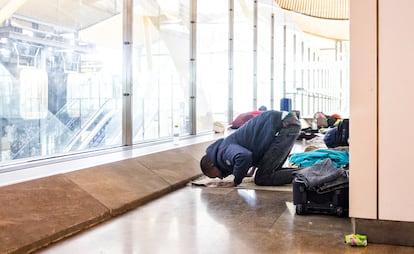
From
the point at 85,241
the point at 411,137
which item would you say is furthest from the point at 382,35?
the point at 85,241

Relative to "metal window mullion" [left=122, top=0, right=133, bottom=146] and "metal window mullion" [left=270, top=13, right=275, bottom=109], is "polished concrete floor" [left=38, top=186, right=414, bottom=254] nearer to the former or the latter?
"metal window mullion" [left=122, top=0, right=133, bottom=146]

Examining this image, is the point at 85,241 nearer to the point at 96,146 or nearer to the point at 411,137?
the point at 411,137

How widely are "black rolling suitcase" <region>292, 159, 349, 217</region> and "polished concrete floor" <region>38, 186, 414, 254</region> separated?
0.06 meters

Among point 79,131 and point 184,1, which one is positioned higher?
point 184,1

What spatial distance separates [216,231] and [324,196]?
2.71ft

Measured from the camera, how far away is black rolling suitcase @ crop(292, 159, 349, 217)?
298 centimetres

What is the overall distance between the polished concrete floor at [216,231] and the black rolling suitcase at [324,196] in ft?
0.20

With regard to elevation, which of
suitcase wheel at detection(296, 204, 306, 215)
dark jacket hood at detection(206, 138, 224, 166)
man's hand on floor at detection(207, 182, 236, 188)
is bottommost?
man's hand on floor at detection(207, 182, 236, 188)

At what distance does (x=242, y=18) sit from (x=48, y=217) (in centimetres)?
896

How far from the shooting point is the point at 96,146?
16.5ft

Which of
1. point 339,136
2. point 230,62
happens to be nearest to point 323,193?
point 339,136

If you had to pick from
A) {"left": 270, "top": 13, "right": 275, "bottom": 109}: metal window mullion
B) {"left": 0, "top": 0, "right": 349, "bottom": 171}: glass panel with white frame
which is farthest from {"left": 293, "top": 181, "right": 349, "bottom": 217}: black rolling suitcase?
{"left": 270, "top": 13, "right": 275, "bottom": 109}: metal window mullion

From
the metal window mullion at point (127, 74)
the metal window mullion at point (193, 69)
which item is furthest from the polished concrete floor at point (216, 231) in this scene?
the metal window mullion at point (193, 69)

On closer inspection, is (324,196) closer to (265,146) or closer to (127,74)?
(265,146)
